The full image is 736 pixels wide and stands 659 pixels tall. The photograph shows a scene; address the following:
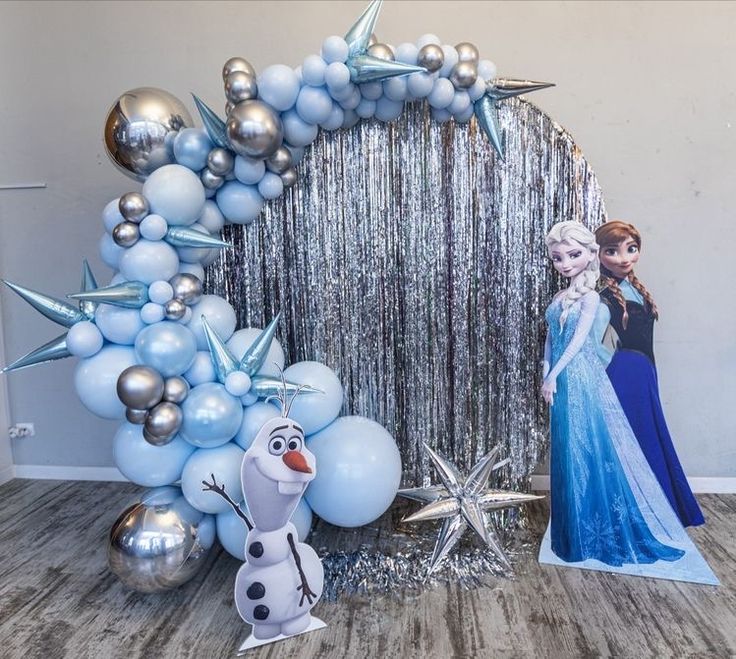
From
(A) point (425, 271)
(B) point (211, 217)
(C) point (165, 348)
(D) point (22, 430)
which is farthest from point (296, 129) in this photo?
(D) point (22, 430)

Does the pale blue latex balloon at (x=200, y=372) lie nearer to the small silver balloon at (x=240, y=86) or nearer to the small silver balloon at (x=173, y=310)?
the small silver balloon at (x=173, y=310)

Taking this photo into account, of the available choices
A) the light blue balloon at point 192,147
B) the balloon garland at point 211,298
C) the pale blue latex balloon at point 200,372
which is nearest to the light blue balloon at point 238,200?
the balloon garland at point 211,298

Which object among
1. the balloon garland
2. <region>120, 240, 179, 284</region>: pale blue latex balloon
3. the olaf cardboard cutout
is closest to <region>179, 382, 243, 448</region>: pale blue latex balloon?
the balloon garland

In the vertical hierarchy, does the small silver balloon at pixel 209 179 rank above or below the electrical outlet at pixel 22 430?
above

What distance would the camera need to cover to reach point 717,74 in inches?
92.3

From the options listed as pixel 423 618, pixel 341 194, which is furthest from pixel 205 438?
pixel 341 194

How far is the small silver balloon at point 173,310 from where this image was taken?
67.2 inches

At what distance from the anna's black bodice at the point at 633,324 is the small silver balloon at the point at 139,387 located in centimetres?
136

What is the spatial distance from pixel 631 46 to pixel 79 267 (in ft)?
8.04

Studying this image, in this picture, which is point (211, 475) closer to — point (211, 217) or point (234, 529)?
point (234, 529)

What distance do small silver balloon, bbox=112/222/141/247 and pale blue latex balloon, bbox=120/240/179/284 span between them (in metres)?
0.02

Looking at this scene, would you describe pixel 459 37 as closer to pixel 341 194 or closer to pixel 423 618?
pixel 341 194

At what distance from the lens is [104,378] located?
170 cm

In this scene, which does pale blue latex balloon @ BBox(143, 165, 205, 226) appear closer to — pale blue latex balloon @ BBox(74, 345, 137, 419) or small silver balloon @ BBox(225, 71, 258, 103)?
small silver balloon @ BBox(225, 71, 258, 103)
